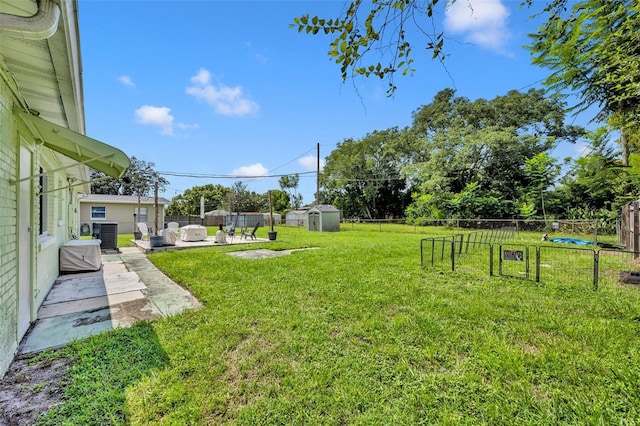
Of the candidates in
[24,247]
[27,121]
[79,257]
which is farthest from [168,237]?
[27,121]

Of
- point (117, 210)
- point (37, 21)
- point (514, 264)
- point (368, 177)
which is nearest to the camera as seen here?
point (37, 21)

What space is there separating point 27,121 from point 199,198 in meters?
41.5

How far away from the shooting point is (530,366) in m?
2.41

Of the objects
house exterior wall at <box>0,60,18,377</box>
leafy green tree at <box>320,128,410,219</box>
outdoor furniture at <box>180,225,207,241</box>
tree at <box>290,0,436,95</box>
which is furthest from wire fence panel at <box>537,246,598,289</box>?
leafy green tree at <box>320,128,410,219</box>

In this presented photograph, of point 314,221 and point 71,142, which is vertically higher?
point 71,142

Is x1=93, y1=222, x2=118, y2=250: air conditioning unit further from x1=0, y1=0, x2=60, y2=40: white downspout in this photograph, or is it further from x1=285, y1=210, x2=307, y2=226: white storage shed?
x1=285, y1=210, x2=307, y2=226: white storage shed

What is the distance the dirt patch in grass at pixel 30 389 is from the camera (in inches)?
74.7

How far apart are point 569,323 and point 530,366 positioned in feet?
4.66

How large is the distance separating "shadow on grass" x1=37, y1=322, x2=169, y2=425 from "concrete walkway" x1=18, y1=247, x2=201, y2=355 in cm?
40

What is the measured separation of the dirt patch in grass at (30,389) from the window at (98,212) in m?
20.3

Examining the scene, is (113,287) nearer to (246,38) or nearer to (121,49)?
(121,49)

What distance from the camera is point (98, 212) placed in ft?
62.0

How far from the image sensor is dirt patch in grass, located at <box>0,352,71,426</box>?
190 centimetres

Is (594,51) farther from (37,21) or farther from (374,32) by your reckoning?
(37,21)
